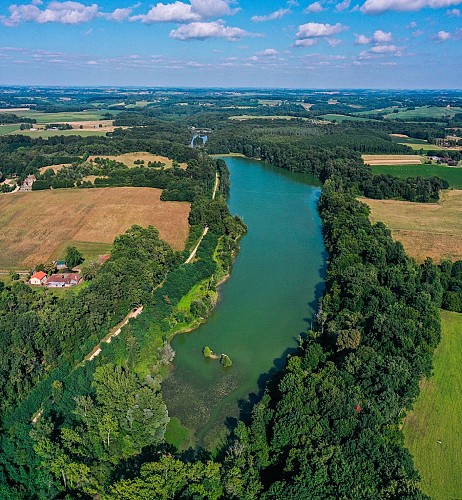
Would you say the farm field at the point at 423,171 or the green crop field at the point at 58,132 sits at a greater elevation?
the green crop field at the point at 58,132

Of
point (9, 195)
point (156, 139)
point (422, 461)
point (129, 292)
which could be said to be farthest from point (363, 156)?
point (422, 461)

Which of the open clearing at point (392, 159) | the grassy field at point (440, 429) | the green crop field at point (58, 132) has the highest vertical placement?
the green crop field at point (58, 132)

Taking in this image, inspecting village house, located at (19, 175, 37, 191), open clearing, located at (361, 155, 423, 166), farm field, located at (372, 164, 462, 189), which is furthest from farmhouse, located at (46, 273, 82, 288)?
open clearing, located at (361, 155, 423, 166)

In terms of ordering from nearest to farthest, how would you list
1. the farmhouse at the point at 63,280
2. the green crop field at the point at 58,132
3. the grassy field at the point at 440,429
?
the grassy field at the point at 440,429, the farmhouse at the point at 63,280, the green crop field at the point at 58,132

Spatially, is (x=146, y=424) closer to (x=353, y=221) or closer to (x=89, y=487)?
(x=89, y=487)

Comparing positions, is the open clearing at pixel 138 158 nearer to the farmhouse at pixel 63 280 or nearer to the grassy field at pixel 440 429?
the farmhouse at pixel 63 280

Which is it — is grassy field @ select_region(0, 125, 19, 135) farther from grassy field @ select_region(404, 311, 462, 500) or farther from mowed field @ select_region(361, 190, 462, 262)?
grassy field @ select_region(404, 311, 462, 500)

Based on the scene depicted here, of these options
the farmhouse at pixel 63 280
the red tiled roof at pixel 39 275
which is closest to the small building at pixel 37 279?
the red tiled roof at pixel 39 275
